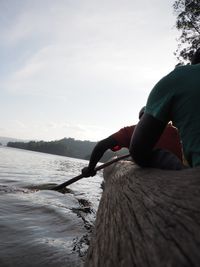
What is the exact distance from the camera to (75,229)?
4621mm

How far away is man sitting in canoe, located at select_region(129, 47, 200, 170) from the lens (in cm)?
209

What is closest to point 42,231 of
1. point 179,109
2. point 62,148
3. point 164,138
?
point 164,138

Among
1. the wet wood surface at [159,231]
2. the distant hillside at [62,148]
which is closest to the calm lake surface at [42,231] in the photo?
the wet wood surface at [159,231]

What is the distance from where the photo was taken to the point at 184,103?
2.15 meters

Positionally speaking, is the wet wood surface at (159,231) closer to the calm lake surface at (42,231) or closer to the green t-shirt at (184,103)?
the green t-shirt at (184,103)

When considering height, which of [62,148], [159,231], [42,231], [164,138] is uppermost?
[62,148]

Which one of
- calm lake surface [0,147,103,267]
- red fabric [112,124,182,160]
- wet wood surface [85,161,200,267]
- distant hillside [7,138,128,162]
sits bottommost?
calm lake surface [0,147,103,267]

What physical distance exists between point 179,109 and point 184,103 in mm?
63

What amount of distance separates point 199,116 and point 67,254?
231cm

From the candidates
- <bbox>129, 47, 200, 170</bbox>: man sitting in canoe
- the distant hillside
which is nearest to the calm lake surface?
<bbox>129, 47, 200, 170</bbox>: man sitting in canoe

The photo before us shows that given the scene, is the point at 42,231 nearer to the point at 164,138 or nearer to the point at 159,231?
the point at 164,138

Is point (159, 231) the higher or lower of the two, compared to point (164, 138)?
lower

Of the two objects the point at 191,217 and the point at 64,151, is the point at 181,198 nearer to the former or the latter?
the point at 191,217

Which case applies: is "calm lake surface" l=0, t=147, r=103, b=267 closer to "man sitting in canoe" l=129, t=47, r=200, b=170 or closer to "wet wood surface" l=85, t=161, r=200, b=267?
"man sitting in canoe" l=129, t=47, r=200, b=170
